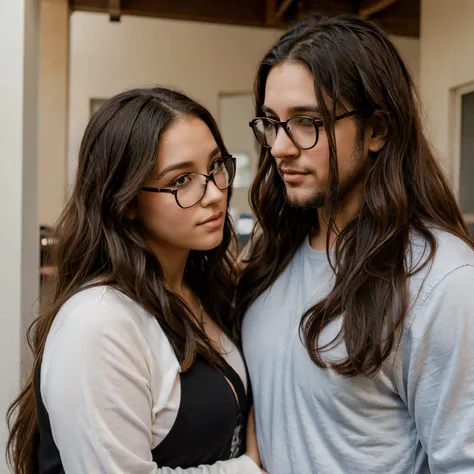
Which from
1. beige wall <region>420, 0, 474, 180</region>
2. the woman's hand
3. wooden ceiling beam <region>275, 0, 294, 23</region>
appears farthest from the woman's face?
wooden ceiling beam <region>275, 0, 294, 23</region>

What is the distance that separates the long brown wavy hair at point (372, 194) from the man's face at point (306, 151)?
0.07 feet

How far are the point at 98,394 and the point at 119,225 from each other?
40cm

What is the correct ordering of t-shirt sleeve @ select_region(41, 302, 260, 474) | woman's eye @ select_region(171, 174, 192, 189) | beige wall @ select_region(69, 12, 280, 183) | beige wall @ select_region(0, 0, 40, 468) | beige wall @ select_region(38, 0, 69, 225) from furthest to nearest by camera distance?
beige wall @ select_region(69, 12, 280, 183)
beige wall @ select_region(38, 0, 69, 225)
beige wall @ select_region(0, 0, 40, 468)
woman's eye @ select_region(171, 174, 192, 189)
t-shirt sleeve @ select_region(41, 302, 260, 474)

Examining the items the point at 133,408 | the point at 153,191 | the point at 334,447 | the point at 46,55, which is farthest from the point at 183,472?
the point at 46,55

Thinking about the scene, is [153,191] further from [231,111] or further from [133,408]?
[231,111]

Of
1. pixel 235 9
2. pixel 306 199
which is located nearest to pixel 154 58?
pixel 235 9

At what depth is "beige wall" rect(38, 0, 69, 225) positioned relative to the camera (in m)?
3.08

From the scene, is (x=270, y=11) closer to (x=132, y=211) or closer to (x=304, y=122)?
(x=304, y=122)

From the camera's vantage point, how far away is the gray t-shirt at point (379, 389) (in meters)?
1.16

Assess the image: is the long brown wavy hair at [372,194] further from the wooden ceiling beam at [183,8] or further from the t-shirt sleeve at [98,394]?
the wooden ceiling beam at [183,8]

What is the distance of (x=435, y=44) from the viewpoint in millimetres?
2793

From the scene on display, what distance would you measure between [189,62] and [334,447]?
13.1 ft

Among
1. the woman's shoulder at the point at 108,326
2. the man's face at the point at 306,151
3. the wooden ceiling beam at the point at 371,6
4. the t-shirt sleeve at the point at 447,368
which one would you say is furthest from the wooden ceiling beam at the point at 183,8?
the t-shirt sleeve at the point at 447,368

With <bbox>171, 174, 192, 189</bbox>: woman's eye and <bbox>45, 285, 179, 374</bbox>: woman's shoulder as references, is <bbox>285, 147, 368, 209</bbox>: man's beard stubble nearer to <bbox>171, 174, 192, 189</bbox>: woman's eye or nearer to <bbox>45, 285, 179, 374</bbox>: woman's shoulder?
<bbox>171, 174, 192, 189</bbox>: woman's eye
